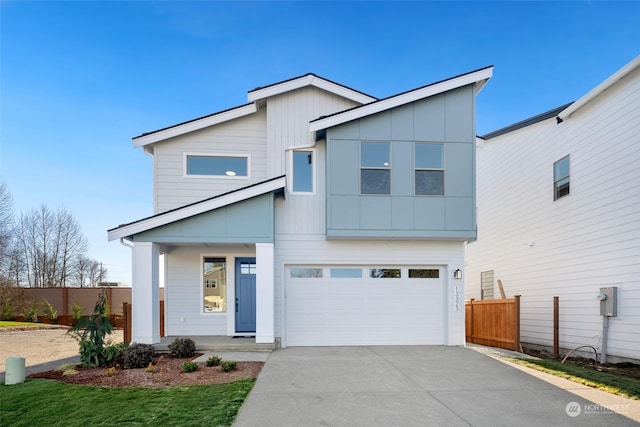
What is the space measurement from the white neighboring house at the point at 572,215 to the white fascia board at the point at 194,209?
684cm

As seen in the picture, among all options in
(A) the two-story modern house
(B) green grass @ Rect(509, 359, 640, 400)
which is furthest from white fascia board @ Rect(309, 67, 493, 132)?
(B) green grass @ Rect(509, 359, 640, 400)

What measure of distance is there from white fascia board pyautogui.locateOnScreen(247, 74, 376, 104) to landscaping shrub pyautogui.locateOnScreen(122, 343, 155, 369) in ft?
21.7

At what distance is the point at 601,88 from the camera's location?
28.5ft

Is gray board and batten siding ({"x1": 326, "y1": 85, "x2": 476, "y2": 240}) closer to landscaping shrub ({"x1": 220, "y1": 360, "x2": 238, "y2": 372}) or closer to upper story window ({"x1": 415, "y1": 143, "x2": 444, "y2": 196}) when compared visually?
upper story window ({"x1": 415, "y1": 143, "x2": 444, "y2": 196})

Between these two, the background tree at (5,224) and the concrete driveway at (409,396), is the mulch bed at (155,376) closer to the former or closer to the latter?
the concrete driveway at (409,396)

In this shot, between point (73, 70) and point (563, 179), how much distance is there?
16.5 meters

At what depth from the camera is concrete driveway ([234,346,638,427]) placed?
4324 millimetres

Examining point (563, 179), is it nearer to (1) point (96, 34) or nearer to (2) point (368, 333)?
(2) point (368, 333)

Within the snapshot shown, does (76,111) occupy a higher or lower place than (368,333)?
higher

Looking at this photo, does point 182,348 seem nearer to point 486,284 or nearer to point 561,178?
point 561,178

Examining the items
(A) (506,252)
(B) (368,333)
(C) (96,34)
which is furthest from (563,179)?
(C) (96,34)

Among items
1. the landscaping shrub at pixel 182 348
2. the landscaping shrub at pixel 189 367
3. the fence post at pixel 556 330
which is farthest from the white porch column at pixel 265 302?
the fence post at pixel 556 330

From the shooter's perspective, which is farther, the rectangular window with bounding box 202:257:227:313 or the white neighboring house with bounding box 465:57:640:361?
the rectangular window with bounding box 202:257:227:313

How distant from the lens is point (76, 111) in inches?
605
